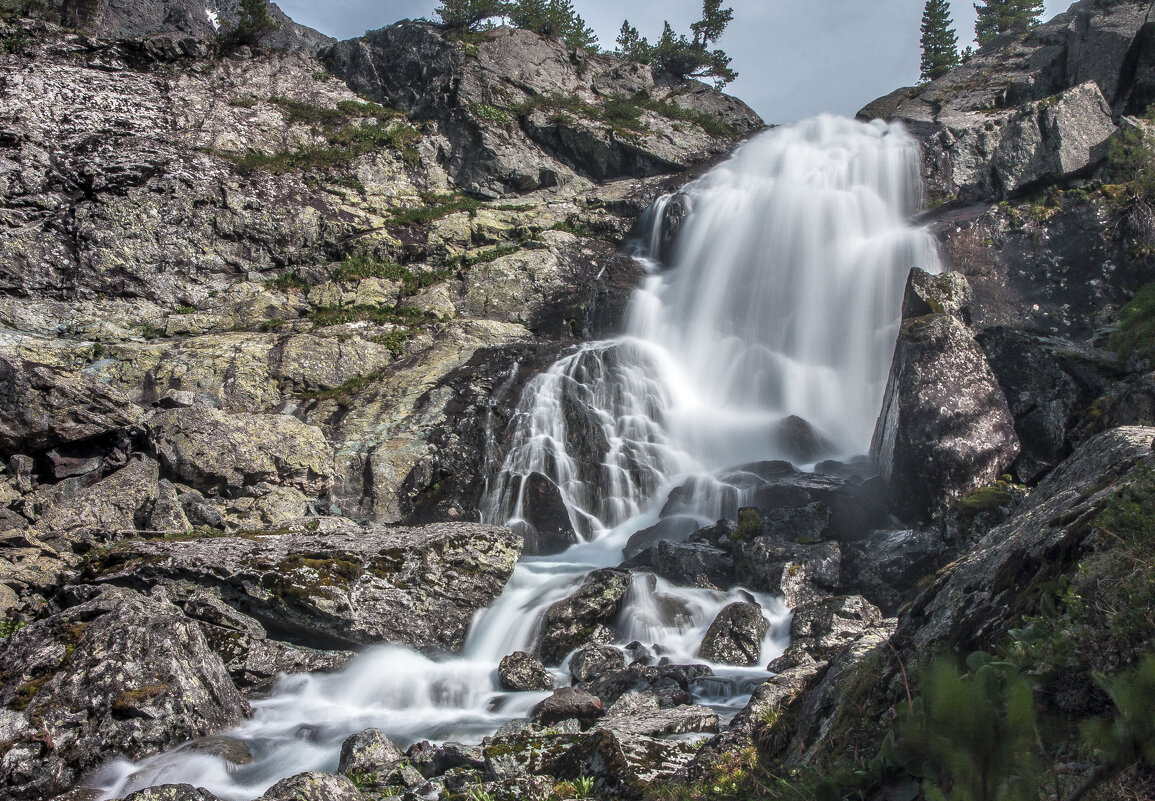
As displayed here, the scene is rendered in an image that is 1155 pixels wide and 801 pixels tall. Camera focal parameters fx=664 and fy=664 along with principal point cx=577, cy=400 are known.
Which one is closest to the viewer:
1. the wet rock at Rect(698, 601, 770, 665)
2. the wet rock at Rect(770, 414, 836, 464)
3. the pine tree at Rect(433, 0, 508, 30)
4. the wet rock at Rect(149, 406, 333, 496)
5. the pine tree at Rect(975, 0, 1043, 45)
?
the wet rock at Rect(698, 601, 770, 665)

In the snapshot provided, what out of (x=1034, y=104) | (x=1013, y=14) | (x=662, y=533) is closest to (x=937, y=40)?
(x=1013, y=14)

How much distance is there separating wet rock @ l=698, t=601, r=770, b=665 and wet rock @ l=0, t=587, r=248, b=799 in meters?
6.24

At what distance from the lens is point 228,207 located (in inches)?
969

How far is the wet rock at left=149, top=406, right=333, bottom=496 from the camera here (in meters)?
13.2

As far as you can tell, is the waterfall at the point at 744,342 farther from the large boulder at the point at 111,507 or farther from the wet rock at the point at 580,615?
the large boulder at the point at 111,507

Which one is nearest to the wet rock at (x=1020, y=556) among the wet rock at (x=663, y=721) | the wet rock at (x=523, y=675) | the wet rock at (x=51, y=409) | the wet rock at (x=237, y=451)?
the wet rock at (x=663, y=721)

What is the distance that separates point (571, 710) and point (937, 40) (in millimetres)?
50989

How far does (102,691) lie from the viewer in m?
6.91

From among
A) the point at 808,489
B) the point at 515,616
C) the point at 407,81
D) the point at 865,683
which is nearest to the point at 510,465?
the point at 515,616

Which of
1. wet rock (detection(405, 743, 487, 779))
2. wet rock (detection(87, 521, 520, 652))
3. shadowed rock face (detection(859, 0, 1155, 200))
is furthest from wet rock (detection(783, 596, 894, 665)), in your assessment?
shadowed rock face (detection(859, 0, 1155, 200))

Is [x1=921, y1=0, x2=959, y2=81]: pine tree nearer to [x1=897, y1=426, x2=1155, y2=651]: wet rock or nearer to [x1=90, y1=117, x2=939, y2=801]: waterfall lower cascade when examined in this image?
[x1=90, y1=117, x2=939, y2=801]: waterfall lower cascade

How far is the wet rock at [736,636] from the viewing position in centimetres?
955

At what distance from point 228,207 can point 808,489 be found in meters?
22.7

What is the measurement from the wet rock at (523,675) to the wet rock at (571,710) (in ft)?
5.37
